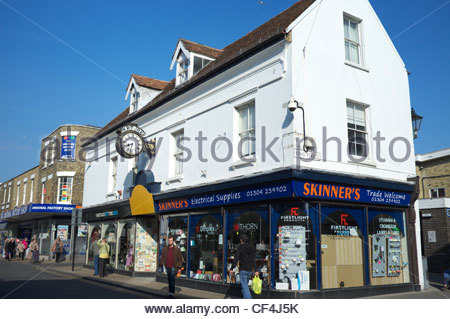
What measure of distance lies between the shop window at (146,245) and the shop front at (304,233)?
10.9 feet

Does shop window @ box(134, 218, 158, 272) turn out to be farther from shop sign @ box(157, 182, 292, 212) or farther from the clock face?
the clock face

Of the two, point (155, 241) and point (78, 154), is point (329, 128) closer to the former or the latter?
point (155, 241)

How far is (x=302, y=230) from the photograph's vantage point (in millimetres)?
10336

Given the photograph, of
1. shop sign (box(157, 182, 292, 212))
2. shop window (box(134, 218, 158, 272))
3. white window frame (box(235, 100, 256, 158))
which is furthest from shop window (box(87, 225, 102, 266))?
white window frame (box(235, 100, 256, 158))

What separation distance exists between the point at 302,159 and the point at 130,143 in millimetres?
8924

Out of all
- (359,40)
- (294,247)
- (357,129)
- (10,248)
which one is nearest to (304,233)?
(294,247)

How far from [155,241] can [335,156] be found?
912 cm

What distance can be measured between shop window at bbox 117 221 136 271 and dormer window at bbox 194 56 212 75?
7153 mm

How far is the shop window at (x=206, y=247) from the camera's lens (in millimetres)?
12484

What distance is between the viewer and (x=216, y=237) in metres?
12.7

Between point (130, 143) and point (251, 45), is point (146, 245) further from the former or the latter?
point (251, 45)

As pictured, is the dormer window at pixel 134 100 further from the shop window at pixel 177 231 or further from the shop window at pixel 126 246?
the shop window at pixel 177 231

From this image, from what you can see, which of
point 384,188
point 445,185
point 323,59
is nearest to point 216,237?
point 384,188

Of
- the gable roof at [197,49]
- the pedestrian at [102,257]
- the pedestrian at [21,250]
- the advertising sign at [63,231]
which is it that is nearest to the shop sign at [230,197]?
the pedestrian at [102,257]
